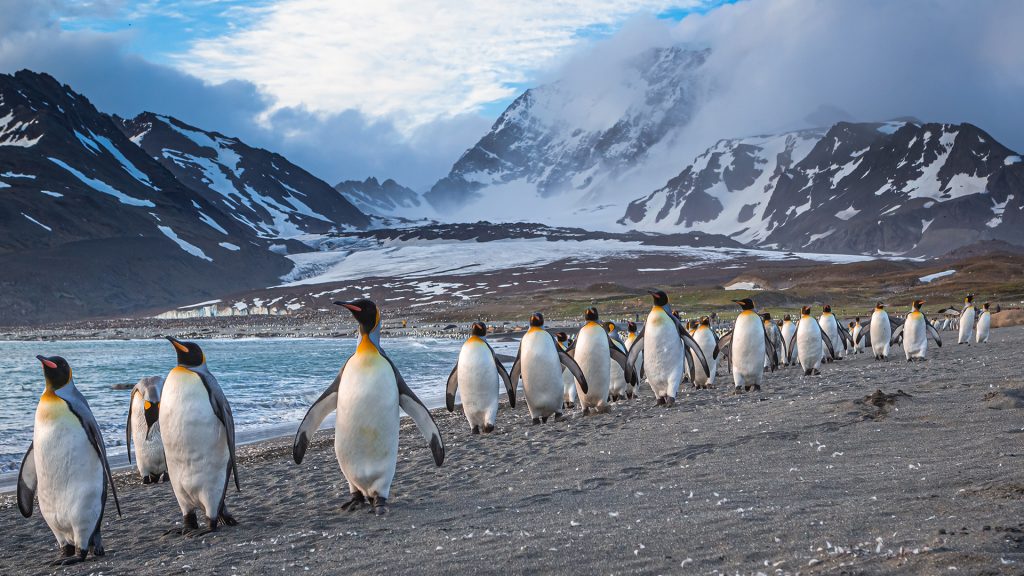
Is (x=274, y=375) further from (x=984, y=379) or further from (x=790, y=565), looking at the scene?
(x=790, y=565)

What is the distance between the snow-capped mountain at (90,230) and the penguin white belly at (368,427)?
7652cm

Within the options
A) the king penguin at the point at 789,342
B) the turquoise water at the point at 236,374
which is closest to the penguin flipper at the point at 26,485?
the turquoise water at the point at 236,374

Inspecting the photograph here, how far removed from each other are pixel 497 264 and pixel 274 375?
86.8 metres

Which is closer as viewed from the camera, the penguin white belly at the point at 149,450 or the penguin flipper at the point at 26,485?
the penguin flipper at the point at 26,485

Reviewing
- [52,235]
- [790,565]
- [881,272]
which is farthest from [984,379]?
[52,235]

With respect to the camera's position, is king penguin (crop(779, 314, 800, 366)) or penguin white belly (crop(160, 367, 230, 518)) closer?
penguin white belly (crop(160, 367, 230, 518))

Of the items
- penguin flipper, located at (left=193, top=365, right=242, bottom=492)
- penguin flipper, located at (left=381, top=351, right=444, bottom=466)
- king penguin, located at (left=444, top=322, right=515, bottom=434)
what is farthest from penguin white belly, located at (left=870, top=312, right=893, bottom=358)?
penguin flipper, located at (left=193, top=365, right=242, bottom=492)

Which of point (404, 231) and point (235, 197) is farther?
point (235, 197)

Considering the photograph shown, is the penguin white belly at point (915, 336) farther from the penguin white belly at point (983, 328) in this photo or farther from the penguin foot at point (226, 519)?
the penguin foot at point (226, 519)

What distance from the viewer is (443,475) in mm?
7664

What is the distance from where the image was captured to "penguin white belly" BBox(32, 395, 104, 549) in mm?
5621

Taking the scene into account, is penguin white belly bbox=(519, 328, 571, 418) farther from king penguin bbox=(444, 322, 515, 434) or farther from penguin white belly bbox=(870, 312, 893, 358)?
penguin white belly bbox=(870, 312, 893, 358)

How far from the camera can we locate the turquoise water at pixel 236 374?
14.4m

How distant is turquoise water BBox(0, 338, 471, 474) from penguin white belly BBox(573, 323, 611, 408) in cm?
514
